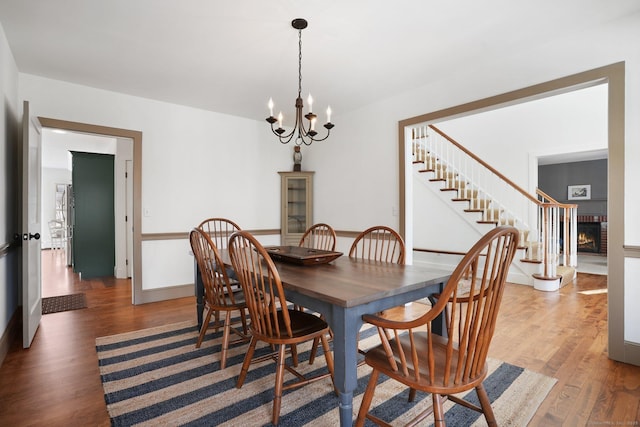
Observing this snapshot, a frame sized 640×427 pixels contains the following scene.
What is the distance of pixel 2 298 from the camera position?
2.46 meters

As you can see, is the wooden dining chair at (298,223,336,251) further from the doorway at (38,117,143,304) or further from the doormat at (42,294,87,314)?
the doormat at (42,294,87,314)

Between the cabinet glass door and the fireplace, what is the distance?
23.1 ft

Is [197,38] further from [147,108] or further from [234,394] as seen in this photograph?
[234,394]

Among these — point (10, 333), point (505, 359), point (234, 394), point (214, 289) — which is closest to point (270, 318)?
point (234, 394)

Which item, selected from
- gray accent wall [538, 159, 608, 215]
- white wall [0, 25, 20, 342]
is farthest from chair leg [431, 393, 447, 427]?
gray accent wall [538, 159, 608, 215]

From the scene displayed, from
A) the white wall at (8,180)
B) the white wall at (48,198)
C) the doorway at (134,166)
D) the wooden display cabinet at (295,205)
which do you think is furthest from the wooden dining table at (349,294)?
the white wall at (48,198)

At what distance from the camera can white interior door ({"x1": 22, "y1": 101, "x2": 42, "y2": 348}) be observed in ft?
8.21

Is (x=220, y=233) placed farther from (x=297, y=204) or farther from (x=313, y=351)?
(x=313, y=351)

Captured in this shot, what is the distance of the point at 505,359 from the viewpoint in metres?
2.32

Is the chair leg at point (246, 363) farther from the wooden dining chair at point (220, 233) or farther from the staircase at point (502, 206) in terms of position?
the staircase at point (502, 206)

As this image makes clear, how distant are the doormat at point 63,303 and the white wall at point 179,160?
2.37 feet

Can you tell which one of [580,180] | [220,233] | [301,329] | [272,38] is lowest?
[301,329]

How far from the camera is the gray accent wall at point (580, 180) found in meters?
7.73

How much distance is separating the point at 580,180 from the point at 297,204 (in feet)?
23.9
